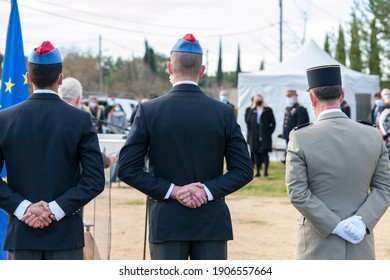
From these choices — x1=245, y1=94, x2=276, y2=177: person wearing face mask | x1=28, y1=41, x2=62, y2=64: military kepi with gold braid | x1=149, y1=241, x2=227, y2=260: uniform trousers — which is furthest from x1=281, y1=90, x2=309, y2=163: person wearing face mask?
x1=28, y1=41, x2=62, y2=64: military kepi with gold braid

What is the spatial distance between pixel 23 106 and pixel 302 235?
68.8 inches

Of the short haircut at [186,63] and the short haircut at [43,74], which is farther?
the short haircut at [186,63]

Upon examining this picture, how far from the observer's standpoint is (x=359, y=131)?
3.88m

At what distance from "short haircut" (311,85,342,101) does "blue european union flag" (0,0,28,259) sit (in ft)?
9.55

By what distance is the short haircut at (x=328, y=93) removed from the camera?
12.8 ft

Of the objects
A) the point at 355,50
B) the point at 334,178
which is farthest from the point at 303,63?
the point at 355,50

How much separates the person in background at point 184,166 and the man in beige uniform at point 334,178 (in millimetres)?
409

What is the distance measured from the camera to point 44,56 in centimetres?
385

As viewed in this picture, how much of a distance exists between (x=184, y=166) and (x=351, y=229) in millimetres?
990

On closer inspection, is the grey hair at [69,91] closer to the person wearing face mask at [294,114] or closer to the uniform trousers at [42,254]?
the uniform trousers at [42,254]

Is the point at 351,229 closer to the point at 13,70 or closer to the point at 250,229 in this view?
the point at 13,70

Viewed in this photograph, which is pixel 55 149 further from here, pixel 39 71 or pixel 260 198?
pixel 260 198

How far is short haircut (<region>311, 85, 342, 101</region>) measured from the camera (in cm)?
389

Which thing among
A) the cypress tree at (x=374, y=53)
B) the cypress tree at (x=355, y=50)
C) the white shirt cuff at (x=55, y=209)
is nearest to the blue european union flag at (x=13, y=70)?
the white shirt cuff at (x=55, y=209)
